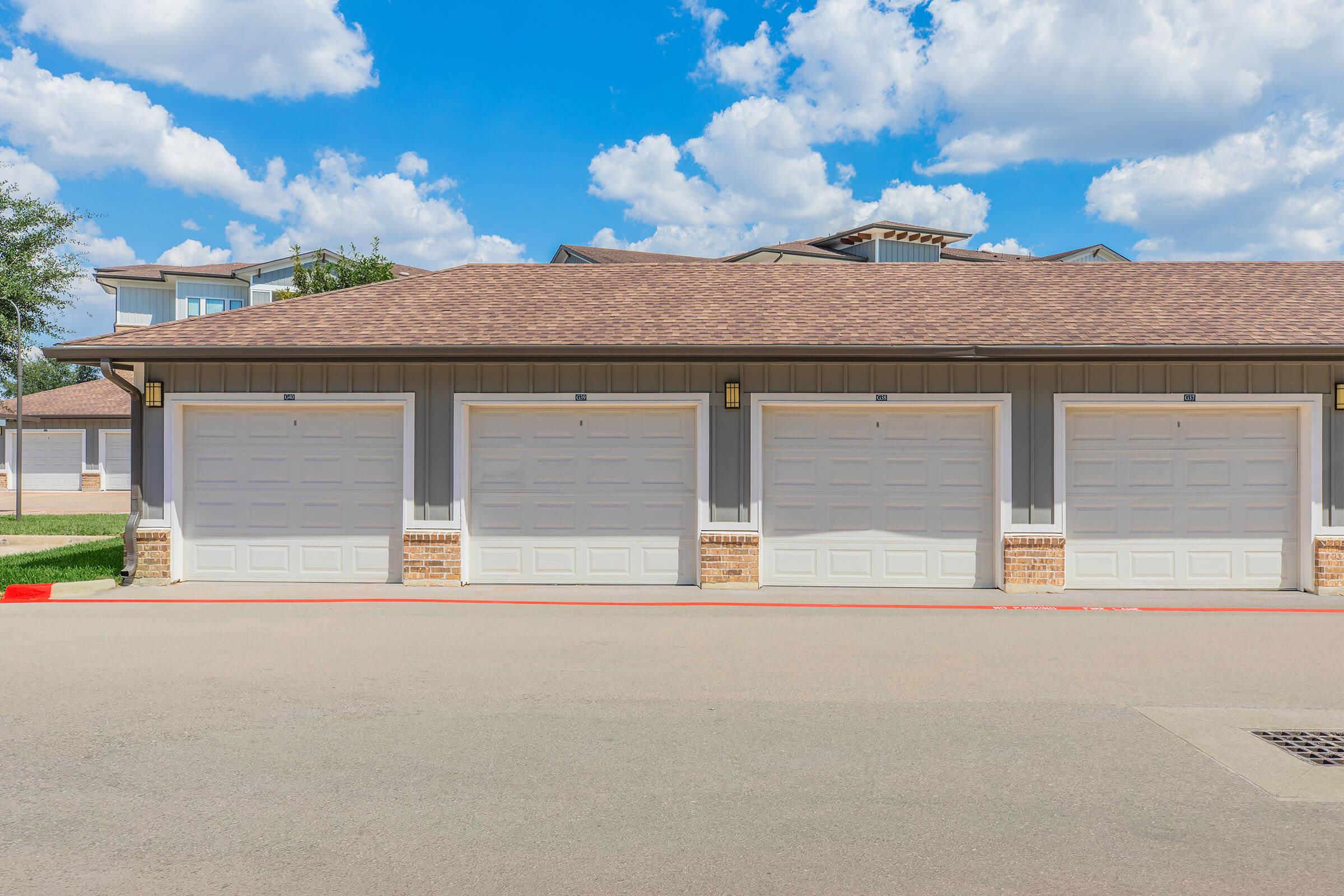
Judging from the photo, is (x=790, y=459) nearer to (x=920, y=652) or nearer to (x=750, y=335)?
(x=750, y=335)

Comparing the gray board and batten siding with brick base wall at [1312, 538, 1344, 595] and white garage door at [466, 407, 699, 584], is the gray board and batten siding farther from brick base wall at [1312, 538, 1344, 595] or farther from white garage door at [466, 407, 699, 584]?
white garage door at [466, 407, 699, 584]

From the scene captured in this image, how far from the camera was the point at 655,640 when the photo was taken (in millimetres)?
8695

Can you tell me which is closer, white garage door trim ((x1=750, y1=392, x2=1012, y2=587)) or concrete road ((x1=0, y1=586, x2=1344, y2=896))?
concrete road ((x1=0, y1=586, x2=1344, y2=896))

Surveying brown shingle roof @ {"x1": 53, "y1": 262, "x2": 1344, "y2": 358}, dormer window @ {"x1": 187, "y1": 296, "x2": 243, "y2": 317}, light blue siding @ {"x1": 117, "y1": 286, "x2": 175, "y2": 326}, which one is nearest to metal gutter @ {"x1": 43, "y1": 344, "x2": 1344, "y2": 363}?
brown shingle roof @ {"x1": 53, "y1": 262, "x2": 1344, "y2": 358}

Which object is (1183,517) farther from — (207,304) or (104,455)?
(207,304)

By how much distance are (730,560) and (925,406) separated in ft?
9.91

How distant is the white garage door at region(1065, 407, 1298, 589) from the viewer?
1178cm

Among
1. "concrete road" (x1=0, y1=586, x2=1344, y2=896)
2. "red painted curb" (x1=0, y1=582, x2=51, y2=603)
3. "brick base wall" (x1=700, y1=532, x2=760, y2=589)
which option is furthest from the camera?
"brick base wall" (x1=700, y1=532, x2=760, y2=589)

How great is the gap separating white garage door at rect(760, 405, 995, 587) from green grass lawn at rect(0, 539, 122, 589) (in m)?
8.41

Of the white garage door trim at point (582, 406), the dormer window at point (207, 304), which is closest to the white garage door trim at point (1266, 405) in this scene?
the white garage door trim at point (582, 406)

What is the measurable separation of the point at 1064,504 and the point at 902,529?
192 centimetres

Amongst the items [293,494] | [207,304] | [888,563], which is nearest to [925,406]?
[888,563]

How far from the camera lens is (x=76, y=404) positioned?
1335 inches

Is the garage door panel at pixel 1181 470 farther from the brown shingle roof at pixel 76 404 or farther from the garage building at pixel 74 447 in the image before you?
the garage building at pixel 74 447
